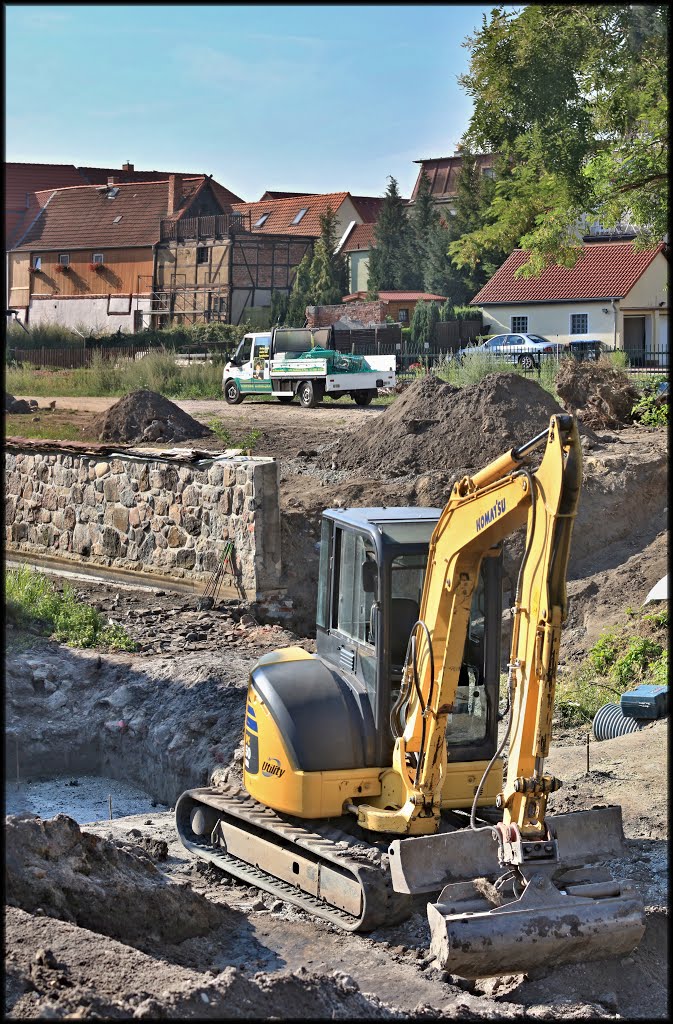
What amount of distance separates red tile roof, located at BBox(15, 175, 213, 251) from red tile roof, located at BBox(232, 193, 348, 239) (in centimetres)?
278

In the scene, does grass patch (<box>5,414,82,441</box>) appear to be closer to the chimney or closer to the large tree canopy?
the large tree canopy

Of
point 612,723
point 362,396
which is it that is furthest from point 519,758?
point 362,396

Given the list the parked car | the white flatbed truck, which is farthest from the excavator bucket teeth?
the parked car

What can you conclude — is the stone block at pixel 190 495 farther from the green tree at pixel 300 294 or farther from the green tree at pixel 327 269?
the green tree at pixel 327 269

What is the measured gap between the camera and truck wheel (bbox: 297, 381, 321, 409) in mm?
27422

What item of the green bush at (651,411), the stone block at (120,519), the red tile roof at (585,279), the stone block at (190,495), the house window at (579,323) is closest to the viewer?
the stone block at (190,495)

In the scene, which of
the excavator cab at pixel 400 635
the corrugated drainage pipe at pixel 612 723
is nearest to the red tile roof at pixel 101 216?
the corrugated drainage pipe at pixel 612 723

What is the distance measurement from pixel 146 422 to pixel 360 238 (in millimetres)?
35201

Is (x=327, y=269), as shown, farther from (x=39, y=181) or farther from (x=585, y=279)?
(x=39, y=181)

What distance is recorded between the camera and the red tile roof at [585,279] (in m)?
42.9

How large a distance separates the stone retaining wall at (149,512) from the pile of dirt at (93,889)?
754 cm

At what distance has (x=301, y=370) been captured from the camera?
90.1 feet

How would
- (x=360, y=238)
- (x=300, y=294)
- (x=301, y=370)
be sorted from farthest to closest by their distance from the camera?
(x=360, y=238) → (x=300, y=294) → (x=301, y=370)

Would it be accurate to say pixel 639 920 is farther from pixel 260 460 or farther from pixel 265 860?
pixel 260 460
